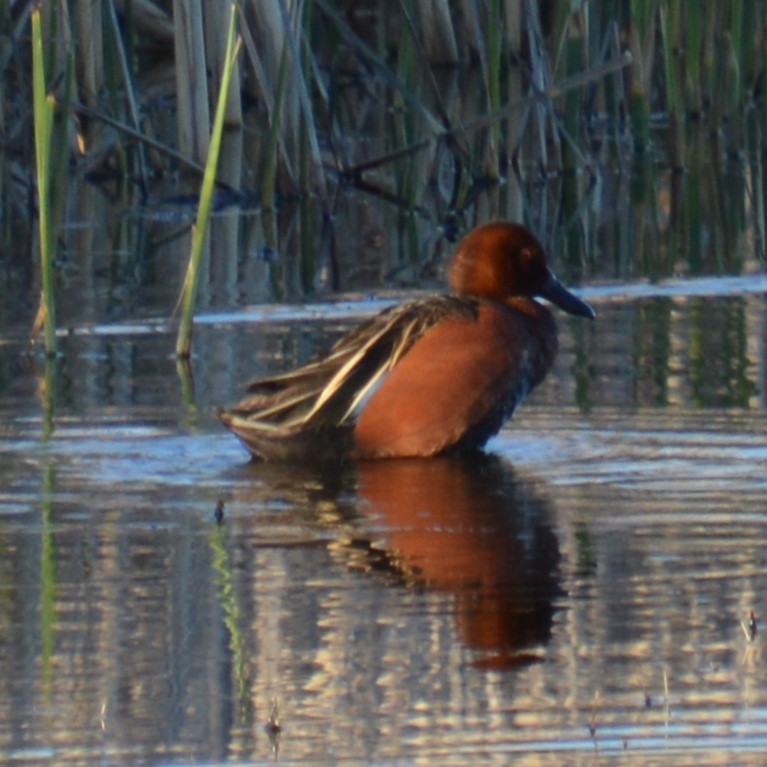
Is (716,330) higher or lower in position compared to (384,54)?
lower

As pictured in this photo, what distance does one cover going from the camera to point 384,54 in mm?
17766

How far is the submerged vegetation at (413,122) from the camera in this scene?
36.9 ft

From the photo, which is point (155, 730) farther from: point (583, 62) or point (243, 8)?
point (583, 62)

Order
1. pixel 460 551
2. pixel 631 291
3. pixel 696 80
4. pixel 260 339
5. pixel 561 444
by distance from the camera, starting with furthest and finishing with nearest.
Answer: pixel 696 80
pixel 631 291
pixel 260 339
pixel 561 444
pixel 460 551

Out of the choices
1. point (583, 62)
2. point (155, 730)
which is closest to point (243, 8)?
point (583, 62)

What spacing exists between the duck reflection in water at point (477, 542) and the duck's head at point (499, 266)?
2.12 ft

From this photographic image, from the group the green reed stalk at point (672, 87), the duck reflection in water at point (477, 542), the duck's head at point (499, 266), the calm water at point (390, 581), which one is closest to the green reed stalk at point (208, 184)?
the calm water at point (390, 581)

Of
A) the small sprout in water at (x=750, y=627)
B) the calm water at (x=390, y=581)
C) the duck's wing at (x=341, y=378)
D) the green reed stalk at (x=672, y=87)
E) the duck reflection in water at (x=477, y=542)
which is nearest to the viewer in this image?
the calm water at (x=390, y=581)

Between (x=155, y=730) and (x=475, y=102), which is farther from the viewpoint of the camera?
(x=475, y=102)

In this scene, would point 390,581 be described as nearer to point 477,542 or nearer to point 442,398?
point 477,542

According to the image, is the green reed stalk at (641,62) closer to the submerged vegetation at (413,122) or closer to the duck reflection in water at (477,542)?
the submerged vegetation at (413,122)

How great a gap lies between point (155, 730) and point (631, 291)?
19.0 ft

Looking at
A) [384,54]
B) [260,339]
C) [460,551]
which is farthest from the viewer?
[384,54]

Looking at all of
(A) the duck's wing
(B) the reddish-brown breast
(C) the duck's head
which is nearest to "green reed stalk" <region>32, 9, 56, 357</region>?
(A) the duck's wing
